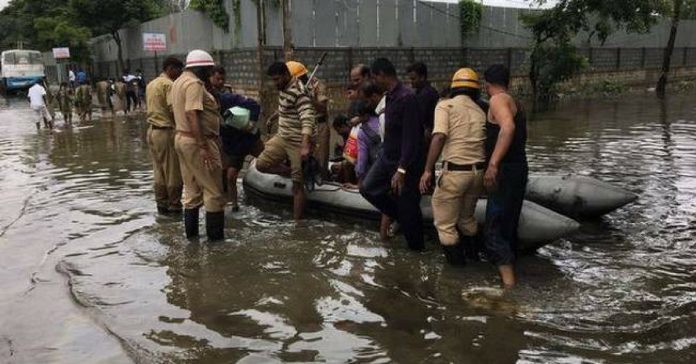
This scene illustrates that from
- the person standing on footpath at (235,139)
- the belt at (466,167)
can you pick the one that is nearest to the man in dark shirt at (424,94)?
the belt at (466,167)

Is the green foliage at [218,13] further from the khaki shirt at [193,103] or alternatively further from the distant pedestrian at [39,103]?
the khaki shirt at [193,103]

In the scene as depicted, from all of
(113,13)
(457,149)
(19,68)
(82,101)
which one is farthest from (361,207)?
(19,68)

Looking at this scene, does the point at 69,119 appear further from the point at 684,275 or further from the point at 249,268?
the point at 684,275

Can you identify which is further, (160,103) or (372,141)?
(160,103)

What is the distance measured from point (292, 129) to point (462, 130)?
95.2 inches

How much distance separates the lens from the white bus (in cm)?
3650

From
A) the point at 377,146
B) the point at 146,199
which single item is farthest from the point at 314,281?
the point at 146,199

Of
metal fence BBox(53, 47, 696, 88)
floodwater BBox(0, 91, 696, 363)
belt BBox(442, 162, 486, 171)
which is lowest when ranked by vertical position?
floodwater BBox(0, 91, 696, 363)

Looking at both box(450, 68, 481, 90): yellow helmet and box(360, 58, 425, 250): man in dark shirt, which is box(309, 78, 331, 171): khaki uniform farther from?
box(450, 68, 481, 90): yellow helmet

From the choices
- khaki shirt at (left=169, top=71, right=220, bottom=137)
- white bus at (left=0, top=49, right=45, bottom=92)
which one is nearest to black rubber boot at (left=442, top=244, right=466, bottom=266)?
khaki shirt at (left=169, top=71, right=220, bottom=137)

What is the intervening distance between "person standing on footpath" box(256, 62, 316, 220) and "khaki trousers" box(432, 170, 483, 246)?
1882mm

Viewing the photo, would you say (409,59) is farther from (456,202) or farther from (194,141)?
(456,202)

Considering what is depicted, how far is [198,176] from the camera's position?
5977 mm

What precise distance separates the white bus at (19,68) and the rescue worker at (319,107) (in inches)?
1355
